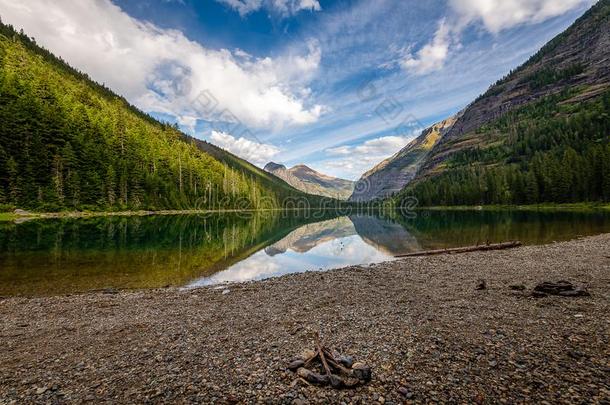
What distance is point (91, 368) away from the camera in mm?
8961

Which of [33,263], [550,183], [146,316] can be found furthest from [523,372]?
[550,183]

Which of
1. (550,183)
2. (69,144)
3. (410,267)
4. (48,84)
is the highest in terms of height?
(48,84)

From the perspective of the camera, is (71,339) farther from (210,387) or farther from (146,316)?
(210,387)

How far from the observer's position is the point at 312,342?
10312mm

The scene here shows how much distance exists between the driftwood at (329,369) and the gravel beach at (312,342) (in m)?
0.20

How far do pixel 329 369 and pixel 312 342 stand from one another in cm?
269

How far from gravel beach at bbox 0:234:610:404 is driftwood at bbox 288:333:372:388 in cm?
20

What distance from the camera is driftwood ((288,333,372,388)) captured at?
727cm

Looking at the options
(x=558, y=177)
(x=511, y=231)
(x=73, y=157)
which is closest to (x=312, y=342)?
(x=511, y=231)

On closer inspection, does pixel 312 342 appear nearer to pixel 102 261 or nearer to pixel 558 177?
pixel 102 261

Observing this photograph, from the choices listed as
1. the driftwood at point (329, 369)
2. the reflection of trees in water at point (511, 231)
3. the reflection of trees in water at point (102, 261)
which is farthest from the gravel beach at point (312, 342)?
the reflection of trees in water at point (511, 231)

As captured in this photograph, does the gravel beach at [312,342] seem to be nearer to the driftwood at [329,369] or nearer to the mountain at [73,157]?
the driftwood at [329,369]

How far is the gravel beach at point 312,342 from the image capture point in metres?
7.12

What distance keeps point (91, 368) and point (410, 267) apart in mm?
22128
